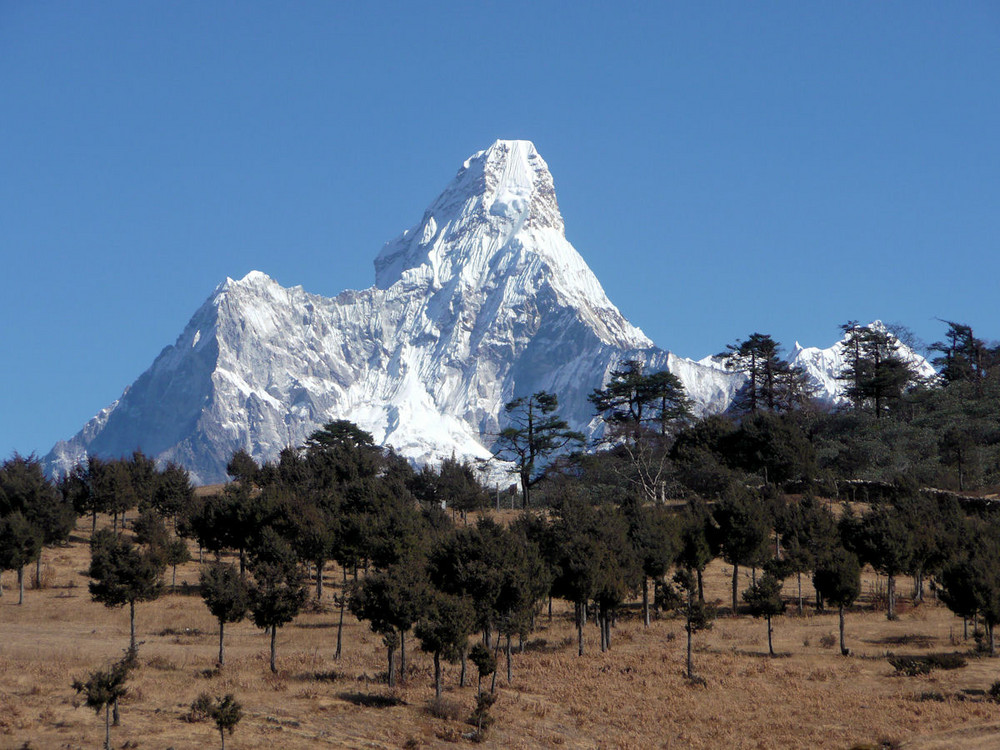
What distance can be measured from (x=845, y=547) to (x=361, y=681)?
33.2 metres

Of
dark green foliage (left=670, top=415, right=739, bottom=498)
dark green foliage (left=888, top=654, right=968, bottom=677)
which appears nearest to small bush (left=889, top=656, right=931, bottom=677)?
dark green foliage (left=888, top=654, right=968, bottom=677)

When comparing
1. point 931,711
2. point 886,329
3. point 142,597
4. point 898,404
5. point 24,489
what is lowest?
point 931,711

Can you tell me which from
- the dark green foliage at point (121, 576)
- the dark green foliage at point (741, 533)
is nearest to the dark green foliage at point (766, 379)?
the dark green foliage at point (741, 533)

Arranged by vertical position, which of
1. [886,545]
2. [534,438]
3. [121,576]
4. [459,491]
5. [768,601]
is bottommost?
[768,601]

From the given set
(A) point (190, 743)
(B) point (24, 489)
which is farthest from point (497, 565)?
(B) point (24, 489)

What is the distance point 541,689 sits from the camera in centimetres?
4709

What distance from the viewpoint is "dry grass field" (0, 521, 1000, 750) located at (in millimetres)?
39288

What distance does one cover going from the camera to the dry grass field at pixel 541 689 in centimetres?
3929

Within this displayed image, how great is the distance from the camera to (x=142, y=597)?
52.6 m

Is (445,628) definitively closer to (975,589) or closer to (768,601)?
(768,601)

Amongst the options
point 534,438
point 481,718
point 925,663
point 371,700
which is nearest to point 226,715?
point 371,700

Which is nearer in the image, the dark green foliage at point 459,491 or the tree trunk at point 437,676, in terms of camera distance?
the tree trunk at point 437,676

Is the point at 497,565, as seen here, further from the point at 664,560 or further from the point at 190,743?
the point at 190,743

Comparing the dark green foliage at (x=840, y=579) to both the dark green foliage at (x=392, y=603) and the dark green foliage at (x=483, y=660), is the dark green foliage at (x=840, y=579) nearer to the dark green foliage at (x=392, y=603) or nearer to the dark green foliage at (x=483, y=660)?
the dark green foliage at (x=483, y=660)
